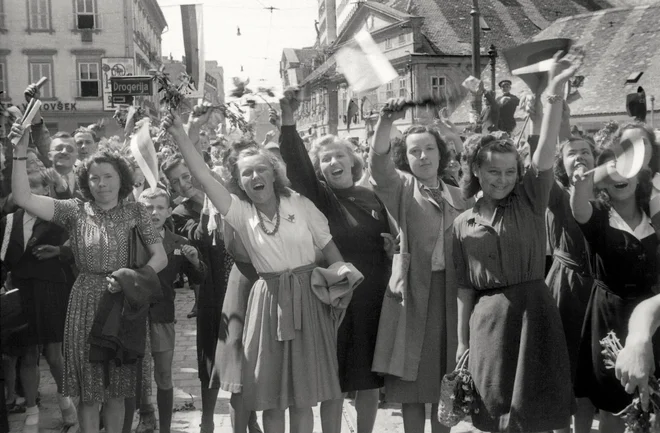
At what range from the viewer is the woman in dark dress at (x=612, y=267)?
3713 millimetres

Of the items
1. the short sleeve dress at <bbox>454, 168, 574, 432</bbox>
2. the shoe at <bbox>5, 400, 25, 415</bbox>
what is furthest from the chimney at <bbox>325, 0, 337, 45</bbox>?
the short sleeve dress at <bbox>454, 168, 574, 432</bbox>

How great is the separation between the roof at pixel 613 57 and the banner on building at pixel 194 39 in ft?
72.6

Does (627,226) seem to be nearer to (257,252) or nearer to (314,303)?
(314,303)

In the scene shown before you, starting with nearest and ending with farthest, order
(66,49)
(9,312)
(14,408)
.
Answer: (9,312) → (14,408) → (66,49)

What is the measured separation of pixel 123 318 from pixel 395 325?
154 centimetres

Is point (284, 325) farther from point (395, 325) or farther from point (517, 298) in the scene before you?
point (517, 298)

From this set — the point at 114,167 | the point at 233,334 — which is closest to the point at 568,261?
the point at 233,334

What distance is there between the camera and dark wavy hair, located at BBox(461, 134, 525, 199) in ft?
12.1

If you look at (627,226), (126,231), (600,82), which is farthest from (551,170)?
(600,82)

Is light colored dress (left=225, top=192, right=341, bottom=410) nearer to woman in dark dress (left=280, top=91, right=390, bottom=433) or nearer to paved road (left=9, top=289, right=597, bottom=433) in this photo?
woman in dark dress (left=280, top=91, right=390, bottom=433)

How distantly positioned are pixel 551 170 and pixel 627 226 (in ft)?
1.88

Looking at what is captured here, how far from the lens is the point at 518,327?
11.6ft

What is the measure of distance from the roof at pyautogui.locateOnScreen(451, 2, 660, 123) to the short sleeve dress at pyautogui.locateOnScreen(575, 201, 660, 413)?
76.4ft

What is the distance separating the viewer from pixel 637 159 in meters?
3.61
